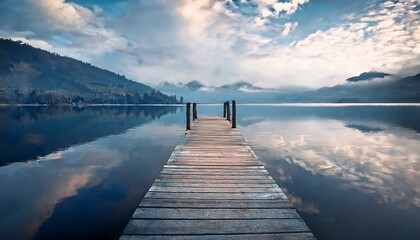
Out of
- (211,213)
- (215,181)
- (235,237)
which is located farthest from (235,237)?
(215,181)

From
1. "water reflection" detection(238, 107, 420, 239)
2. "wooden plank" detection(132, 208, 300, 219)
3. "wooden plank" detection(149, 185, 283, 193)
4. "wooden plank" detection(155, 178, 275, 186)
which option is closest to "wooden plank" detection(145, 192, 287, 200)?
"wooden plank" detection(149, 185, 283, 193)

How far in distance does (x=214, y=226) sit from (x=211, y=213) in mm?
501

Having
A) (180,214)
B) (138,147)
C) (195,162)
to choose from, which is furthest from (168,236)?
(138,147)

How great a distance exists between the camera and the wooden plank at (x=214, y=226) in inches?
173

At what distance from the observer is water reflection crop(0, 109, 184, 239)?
868 cm

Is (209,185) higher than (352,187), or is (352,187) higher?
(209,185)

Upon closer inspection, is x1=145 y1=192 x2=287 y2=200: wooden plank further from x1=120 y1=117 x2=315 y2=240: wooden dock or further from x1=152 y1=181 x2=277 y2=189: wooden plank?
x1=152 y1=181 x2=277 y2=189: wooden plank

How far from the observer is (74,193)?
39.8ft

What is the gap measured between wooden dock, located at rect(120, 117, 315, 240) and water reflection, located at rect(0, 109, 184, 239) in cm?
361

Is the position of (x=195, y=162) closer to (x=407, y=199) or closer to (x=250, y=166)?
(x=250, y=166)

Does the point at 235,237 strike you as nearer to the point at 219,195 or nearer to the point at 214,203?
the point at 214,203

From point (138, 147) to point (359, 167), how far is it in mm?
19027

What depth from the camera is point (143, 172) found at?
16406 millimetres

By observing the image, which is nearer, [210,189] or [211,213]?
[211,213]
